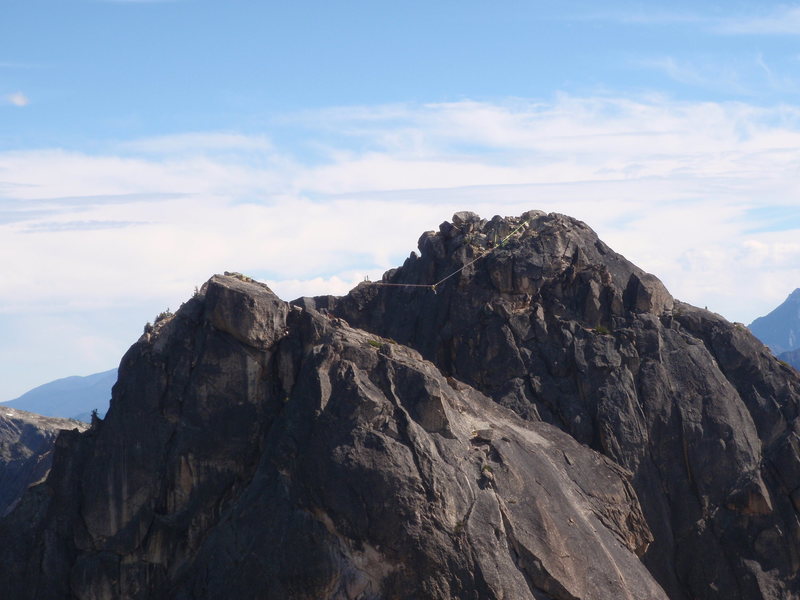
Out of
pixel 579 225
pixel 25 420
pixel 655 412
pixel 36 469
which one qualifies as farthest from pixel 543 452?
pixel 25 420

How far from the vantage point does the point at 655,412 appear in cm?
5653

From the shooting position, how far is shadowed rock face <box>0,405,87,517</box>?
106 metres

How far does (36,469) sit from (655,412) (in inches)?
2724

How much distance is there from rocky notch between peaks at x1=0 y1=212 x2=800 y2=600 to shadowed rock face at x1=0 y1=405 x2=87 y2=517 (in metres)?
56.4

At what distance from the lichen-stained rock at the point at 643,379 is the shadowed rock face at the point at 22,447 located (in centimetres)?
5572

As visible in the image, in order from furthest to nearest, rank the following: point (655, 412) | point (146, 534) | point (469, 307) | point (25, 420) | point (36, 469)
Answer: point (25, 420), point (36, 469), point (469, 307), point (655, 412), point (146, 534)

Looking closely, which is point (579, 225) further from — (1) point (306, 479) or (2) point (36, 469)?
(2) point (36, 469)

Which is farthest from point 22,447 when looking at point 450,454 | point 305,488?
point 450,454

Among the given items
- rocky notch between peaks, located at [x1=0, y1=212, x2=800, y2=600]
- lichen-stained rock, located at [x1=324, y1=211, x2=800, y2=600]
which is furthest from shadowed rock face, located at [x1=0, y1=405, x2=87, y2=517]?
rocky notch between peaks, located at [x1=0, y1=212, x2=800, y2=600]

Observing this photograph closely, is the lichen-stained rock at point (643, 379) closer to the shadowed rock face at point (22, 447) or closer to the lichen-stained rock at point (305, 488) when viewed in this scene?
the lichen-stained rock at point (305, 488)

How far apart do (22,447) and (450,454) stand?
3660 inches

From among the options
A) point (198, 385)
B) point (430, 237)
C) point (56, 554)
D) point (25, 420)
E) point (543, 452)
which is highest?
point (430, 237)

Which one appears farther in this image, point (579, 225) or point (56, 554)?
point (579, 225)

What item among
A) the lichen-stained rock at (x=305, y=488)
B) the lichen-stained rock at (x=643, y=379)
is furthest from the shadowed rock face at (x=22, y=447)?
the lichen-stained rock at (x=305, y=488)
